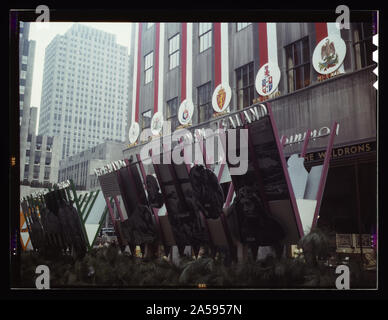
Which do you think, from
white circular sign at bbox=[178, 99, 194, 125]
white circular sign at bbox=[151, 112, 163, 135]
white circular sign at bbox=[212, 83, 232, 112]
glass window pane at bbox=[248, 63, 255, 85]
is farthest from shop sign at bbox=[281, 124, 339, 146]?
white circular sign at bbox=[151, 112, 163, 135]

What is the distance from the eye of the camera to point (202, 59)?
8109 millimetres

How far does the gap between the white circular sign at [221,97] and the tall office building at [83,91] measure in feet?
6.47

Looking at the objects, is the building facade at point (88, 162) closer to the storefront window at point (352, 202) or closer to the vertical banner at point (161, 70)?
the vertical banner at point (161, 70)

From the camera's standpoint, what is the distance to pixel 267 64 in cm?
734

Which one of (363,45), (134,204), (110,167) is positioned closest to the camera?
(363,45)

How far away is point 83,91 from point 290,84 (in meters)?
4.24

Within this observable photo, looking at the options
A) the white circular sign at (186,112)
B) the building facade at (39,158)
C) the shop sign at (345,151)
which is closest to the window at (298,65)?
the shop sign at (345,151)

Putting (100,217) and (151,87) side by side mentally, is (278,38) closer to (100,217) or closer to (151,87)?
(151,87)

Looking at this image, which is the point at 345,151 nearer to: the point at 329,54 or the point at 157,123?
the point at 329,54

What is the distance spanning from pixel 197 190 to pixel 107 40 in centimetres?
361

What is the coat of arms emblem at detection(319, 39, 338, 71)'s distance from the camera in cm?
677

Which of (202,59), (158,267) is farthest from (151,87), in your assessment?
(158,267)

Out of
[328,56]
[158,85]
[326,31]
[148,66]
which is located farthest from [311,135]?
[148,66]

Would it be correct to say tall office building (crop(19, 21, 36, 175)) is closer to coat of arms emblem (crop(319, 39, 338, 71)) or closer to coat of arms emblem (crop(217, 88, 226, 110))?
coat of arms emblem (crop(217, 88, 226, 110))
